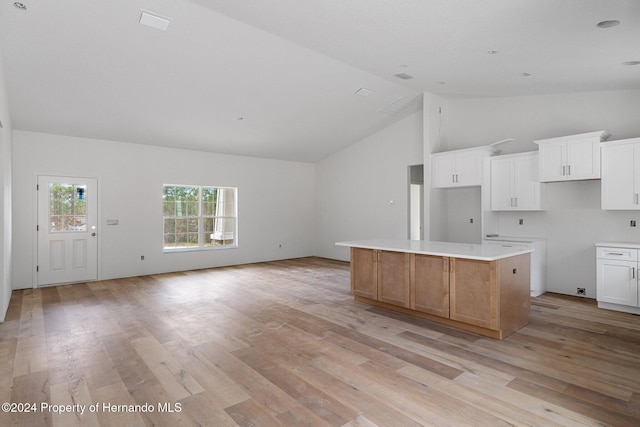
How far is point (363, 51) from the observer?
14.5ft

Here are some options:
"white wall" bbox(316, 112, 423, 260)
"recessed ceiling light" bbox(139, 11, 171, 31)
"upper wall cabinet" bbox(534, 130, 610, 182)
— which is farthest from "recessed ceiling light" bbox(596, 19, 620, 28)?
"white wall" bbox(316, 112, 423, 260)

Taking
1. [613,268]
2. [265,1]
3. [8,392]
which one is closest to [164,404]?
[8,392]

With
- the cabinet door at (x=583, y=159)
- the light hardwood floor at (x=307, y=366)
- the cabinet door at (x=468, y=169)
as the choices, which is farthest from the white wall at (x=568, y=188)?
the light hardwood floor at (x=307, y=366)

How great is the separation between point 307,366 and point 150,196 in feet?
18.3

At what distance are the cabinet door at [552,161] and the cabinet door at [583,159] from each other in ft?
0.23

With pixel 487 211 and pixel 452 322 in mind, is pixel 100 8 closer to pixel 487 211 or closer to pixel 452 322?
pixel 452 322

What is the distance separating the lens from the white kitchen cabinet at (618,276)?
436 centimetres

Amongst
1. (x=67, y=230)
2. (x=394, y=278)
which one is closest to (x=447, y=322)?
(x=394, y=278)

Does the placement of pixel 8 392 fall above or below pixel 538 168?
below

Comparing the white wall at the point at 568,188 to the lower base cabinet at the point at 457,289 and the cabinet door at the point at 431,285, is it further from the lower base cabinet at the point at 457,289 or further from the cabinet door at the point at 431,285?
the cabinet door at the point at 431,285

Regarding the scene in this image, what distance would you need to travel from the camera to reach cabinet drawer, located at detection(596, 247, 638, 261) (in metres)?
4.36

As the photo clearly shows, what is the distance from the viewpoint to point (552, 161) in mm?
5070

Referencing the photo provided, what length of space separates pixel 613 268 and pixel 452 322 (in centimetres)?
239

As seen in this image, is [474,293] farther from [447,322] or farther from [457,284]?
[447,322]
